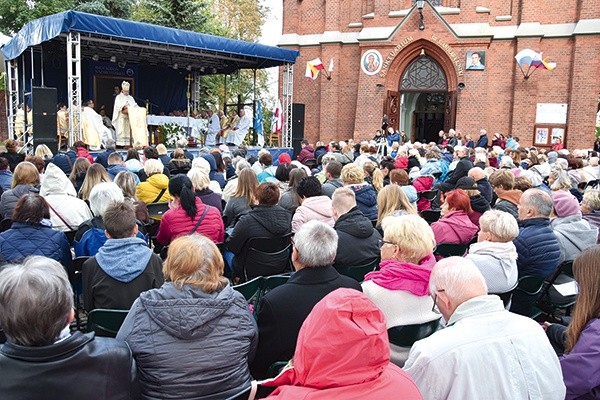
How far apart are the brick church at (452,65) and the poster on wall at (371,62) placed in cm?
4

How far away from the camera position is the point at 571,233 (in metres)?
4.92

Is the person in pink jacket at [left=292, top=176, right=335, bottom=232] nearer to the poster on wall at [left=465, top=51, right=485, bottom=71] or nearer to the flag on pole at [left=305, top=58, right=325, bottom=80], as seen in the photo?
the poster on wall at [left=465, top=51, right=485, bottom=71]

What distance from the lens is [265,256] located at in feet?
16.1

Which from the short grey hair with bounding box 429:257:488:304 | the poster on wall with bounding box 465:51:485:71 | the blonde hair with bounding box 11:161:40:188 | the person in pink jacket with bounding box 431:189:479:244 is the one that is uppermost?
the poster on wall with bounding box 465:51:485:71

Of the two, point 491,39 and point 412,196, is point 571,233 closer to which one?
point 412,196

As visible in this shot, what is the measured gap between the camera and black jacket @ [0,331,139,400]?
1.91m

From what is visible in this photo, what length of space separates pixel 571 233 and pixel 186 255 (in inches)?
146

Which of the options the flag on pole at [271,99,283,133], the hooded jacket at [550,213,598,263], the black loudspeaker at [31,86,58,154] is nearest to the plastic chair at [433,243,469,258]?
the hooded jacket at [550,213,598,263]

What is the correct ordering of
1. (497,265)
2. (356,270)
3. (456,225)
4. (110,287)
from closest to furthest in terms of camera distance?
(110,287)
(497,265)
(356,270)
(456,225)

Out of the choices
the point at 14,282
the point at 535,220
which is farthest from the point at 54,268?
the point at 535,220

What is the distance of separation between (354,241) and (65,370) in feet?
9.17

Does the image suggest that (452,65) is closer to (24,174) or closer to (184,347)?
(24,174)

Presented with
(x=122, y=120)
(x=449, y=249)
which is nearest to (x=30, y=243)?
(x=449, y=249)

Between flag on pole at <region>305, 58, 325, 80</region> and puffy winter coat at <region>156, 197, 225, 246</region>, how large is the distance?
52.6ft
